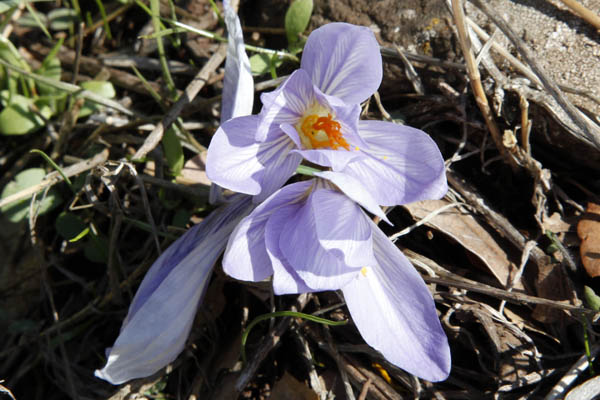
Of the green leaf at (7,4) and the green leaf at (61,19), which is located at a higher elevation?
the green leaf at (7,4)

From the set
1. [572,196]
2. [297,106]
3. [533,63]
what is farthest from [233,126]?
[572,196]

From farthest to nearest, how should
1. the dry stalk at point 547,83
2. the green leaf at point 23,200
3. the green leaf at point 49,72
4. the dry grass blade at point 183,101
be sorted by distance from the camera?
the green leaf at point 49,72 → the green leaf at point 23,200 → the dry grass blade at point 183,101 → the dry stalk at point 547,83

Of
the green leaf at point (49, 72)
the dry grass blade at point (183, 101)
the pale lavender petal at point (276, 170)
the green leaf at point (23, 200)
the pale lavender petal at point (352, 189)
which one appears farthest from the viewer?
the green leaf at point (49, 72)

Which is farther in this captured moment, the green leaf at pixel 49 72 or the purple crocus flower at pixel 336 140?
the green leaf at pixel 49 72

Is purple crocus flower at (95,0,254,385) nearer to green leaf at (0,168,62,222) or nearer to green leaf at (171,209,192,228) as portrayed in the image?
green leaf at (171,209,192,228)

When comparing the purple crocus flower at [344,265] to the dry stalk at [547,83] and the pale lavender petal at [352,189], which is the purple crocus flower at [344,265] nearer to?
the pale lavender petal at [352,189]

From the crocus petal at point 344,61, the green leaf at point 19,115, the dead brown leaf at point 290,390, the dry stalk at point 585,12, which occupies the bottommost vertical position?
the dead brown leaf at point 290,390

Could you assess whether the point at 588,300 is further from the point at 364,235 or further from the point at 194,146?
the point at 194,146

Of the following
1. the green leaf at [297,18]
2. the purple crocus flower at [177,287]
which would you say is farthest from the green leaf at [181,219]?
the green leaf at [297,18]
